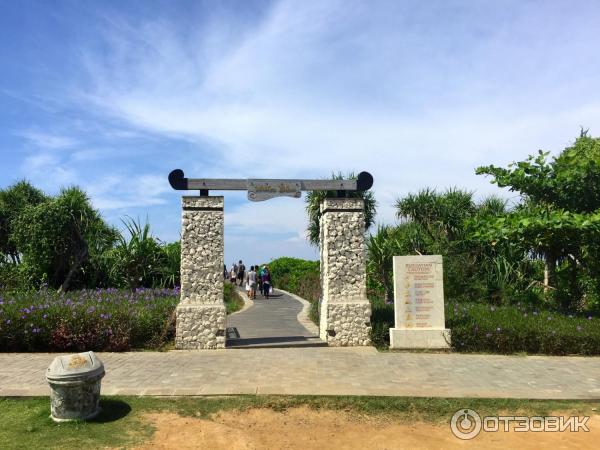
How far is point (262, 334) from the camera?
33.2 ft

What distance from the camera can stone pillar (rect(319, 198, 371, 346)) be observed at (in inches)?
356

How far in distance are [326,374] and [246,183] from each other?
3967 millimetres

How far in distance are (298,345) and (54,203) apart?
32.5ft

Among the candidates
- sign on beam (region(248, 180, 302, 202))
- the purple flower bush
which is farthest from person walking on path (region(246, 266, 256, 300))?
the purple flower bush

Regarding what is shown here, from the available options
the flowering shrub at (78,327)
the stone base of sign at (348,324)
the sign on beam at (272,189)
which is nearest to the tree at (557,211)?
the stone base of sign at (348,324)

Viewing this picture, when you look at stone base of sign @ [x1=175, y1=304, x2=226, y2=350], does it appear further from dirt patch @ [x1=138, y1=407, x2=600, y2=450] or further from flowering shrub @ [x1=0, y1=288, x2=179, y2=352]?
dirt patch @ [x1=138, y1=407, x2=600, y2=450]

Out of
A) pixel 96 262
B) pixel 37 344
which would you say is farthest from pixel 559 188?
pixel 96 262

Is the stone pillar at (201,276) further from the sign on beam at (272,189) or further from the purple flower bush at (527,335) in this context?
the purple flower bush at (527,335)

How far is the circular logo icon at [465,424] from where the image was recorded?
4855 mm

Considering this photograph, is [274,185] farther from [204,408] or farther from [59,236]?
[59,236]

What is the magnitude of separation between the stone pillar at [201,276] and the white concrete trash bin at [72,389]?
3.64 m

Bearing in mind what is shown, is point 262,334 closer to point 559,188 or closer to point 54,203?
point 559,188

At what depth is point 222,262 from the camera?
8969 mm
